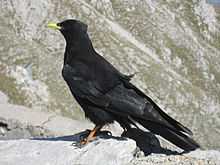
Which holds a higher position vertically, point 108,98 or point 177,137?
point 108,98

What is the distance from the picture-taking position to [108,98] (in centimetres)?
845

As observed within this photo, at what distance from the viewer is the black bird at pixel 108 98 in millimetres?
8062

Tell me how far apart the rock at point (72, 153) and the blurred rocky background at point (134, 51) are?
82.9 feet

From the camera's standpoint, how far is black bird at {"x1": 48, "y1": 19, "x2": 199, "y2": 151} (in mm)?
8062

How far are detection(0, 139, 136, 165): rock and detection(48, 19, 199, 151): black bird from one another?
0.31 metres

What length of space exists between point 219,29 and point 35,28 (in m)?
42.3

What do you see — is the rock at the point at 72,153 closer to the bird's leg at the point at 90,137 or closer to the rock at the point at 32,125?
the bird's leg at the point at 90,137

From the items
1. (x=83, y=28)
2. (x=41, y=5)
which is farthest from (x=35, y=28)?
(x=83, y=28)

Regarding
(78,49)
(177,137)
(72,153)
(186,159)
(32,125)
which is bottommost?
(32,125)

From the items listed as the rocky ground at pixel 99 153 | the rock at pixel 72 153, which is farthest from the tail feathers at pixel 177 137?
the rock at pixel 72 153

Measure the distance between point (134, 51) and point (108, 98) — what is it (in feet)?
167

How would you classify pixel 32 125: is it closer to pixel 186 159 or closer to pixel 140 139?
pixel 140 139

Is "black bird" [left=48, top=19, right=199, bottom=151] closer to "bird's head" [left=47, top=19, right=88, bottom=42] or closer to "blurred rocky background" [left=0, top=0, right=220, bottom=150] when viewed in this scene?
"bird's head" [left=47, top=19, right=88, bottom=42]

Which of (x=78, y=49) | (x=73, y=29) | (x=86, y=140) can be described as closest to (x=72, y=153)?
(x=86, y=140)
